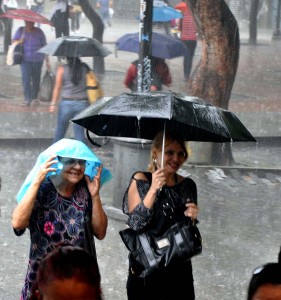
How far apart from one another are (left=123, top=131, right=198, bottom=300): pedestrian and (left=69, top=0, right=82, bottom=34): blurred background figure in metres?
19.7

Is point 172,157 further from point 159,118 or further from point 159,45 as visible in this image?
point 159,45

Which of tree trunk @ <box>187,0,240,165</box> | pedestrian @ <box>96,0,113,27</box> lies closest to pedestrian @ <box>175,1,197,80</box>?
pedestrian @ <box>96,0,113,27</box>

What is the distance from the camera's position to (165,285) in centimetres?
542

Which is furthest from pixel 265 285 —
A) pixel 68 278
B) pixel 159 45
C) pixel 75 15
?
pixel 75 15

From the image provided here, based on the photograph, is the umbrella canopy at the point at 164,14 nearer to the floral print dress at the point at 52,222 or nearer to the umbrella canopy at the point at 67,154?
the umbrella canopy at the point at 67,154

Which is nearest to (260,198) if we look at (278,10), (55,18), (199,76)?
(199,76)

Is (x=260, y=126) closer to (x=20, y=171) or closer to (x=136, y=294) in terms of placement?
(x=20, y=171)

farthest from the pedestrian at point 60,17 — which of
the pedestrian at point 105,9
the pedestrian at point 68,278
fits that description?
the pedestrian at point 68,278

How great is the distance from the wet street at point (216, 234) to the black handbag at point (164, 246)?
8.06 ft

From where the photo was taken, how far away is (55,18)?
77.3 ft

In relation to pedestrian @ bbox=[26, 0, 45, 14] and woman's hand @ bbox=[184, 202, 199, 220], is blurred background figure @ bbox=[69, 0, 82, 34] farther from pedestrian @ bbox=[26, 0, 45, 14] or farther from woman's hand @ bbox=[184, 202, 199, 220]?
woman's hand @ bbox=[184, 202, 199, 220]

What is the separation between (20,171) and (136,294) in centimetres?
732

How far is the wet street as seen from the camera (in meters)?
Result: 8.10

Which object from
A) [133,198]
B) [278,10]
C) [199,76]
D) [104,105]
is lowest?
[278,10]
